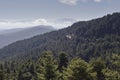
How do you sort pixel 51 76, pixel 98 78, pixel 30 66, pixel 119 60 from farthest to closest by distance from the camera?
1. pixel 30 66
2. pixel 98 78
3. pixel 51 76
4. pixel 119 60

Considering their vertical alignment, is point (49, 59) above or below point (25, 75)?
above

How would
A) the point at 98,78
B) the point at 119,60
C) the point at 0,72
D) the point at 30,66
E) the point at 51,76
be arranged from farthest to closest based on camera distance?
1. the point at 30,66
2. the point at 0,72
3. the point at 98,78
4. the point at 51,76
5. the point at 119,60

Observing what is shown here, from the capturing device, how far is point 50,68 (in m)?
42.1

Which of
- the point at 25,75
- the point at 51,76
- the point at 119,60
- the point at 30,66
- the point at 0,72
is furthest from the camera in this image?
the point at 30,66

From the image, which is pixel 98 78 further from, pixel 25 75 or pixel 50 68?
pixel 25 75

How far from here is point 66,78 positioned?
130ft

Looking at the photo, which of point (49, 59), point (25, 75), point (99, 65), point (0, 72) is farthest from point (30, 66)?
point (49, 59)

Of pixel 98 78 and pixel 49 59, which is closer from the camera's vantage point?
pixel 49 59

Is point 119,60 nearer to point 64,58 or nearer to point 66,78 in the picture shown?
point 66,78

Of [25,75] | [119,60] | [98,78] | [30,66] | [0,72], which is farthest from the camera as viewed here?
[30,66]

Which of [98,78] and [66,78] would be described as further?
[98,78]

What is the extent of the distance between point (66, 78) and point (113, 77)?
7.46 m

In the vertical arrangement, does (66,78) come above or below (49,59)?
below

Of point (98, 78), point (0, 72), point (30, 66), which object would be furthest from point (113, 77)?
point (30, 66)
